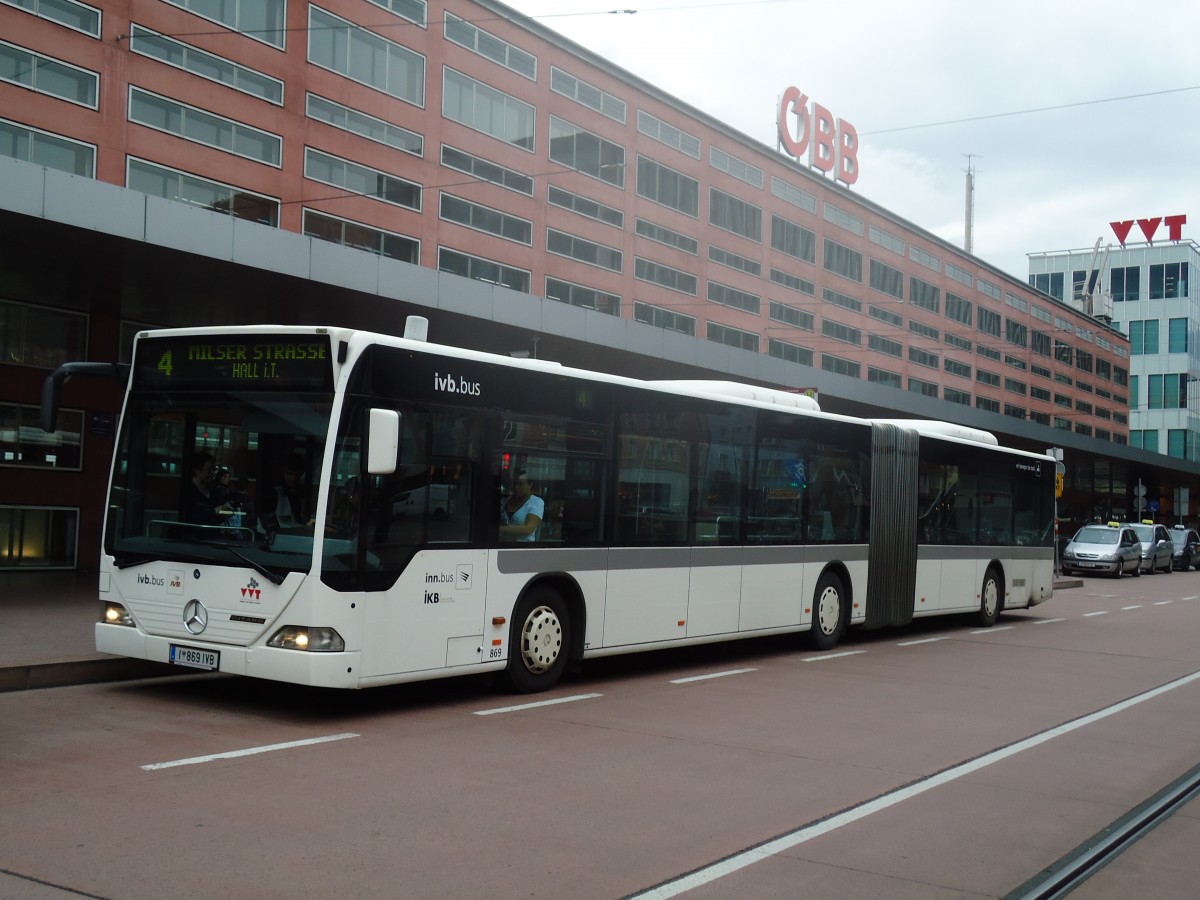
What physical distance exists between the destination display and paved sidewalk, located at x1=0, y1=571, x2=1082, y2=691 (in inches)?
96.6

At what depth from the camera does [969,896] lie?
5348mm

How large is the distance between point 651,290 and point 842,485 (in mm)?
28041

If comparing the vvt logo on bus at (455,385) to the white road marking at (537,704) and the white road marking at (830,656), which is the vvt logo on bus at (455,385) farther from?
the white road marking at (830,656)

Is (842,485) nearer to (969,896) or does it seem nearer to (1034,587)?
(1034,587)

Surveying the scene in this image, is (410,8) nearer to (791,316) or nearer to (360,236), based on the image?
(360,236)

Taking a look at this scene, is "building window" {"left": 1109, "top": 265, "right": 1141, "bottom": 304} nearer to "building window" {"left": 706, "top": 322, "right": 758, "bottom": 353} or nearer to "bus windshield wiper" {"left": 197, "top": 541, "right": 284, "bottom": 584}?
"building window" {"left": 706, "top": 322, "right": 758, "bottom": 353}

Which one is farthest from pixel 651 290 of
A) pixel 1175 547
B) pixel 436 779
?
pixel 436 779

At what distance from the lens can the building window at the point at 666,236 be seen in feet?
139

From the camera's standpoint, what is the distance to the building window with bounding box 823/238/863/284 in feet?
179

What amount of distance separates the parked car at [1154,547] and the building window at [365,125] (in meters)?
27.4

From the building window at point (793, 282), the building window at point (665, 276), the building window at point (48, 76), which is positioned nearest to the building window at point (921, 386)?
the building window at point (793, 282)

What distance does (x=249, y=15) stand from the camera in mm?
28141

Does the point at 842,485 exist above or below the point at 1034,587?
above

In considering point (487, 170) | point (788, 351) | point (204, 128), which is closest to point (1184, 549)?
point (788, 351)
